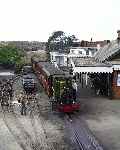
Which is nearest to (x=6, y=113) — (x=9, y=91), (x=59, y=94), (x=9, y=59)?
(x=59, y=94)

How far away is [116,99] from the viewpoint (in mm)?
34281

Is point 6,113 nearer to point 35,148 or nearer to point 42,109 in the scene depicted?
point 42,109

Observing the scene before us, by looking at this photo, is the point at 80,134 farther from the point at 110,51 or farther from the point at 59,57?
the point at 59,57

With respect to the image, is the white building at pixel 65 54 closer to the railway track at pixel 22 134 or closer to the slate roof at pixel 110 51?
the slate roof at pixel 110 51

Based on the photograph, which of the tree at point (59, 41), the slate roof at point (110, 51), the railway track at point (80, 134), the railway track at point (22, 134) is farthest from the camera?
the tree at point (59, 41)

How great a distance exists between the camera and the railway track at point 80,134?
63.0ft

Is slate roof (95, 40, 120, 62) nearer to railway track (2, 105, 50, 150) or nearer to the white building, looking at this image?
railway track (2, 105, 50, 150)

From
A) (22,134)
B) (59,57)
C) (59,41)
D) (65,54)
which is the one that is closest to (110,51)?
(22,134)

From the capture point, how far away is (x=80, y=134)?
71.9 ft

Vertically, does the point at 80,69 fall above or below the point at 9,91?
above

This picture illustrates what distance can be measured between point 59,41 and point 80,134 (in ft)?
316

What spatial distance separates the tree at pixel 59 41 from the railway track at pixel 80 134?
275ft

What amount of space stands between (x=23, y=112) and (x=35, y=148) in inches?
382

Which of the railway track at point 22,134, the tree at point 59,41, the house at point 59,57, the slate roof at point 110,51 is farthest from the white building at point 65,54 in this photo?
the railway track at point 22,134
